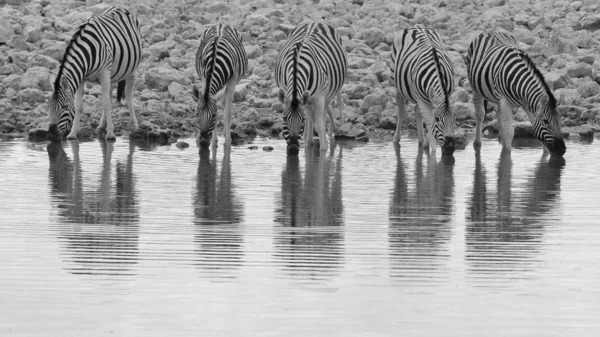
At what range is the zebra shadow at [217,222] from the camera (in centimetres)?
886

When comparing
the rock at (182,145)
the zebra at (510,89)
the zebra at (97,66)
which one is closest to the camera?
the zebra at (510,89)

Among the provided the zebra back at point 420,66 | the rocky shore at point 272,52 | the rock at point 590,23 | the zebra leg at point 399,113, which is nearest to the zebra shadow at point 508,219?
the zebra back at point 420,66

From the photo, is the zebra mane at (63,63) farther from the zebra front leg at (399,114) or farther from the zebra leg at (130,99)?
the zebra front leg at (399,114)

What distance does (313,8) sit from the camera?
30.7 meters

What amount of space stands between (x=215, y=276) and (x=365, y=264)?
102 cm

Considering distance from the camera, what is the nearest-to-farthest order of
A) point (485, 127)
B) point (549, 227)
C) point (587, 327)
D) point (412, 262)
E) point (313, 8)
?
1. point (587, 327)
2. point (412, 262)
3. point (549, 227)
4. point (485, 127)
5. point (313, 8)

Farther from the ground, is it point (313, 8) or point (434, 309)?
point (313, 8)

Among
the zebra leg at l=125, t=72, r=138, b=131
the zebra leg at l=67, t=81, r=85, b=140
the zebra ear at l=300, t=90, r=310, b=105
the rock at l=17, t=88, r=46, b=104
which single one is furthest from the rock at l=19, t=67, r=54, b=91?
the zebra ear at l=300, t=90, r=310, b=105

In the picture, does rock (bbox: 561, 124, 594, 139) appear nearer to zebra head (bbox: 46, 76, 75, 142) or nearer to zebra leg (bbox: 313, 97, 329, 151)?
zebra leg (bbox: 313, 97, 329, 151)

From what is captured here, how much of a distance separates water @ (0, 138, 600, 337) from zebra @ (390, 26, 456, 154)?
1.15 metres

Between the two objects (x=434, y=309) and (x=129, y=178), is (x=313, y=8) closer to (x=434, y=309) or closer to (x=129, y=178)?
(x=129, y=178)

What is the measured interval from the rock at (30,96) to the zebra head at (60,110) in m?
3.26

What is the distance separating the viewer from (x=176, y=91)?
72.9 ft

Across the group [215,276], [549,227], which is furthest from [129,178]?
A: [215,276]
